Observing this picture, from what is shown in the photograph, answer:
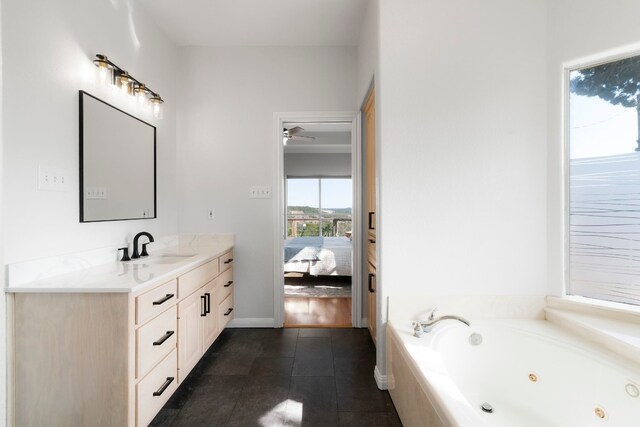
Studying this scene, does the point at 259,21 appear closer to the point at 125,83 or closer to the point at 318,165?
the point at 125,83

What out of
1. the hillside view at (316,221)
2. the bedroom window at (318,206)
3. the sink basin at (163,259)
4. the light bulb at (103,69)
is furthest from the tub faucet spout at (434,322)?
the hillside view at (316,221)

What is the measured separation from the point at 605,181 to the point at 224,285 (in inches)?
110

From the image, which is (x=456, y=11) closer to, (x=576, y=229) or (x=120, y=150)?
(x=576, y=229)

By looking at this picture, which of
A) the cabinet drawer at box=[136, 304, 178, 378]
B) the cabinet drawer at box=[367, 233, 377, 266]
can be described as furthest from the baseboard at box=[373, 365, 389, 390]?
the cabinet drawer at box=[136, 304, 178, 378]

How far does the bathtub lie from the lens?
1.27m

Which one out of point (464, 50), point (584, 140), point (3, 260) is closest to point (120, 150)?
point (3, 260)

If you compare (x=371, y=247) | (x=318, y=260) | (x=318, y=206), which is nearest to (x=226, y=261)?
(x=371, y=247)

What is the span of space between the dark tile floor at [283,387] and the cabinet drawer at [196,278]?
63 cm

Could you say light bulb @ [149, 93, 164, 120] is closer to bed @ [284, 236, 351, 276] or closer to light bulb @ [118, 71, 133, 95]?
light bulb @ [118, 71, 133, 95]

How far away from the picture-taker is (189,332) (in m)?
1.99

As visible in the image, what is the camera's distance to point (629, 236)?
5.42 feet

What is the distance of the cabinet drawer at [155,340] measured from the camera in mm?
1452

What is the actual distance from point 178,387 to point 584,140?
9.68 ft

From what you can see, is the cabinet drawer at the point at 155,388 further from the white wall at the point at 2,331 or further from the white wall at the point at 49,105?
the white wall at the point at 49,105
